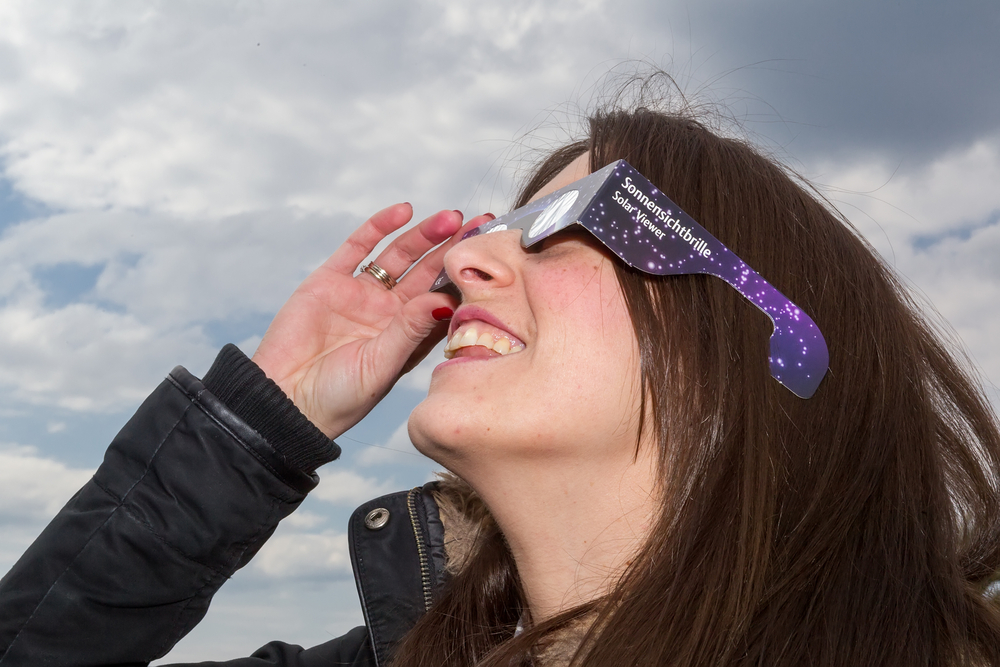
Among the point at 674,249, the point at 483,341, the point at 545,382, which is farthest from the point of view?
the point at 483,341

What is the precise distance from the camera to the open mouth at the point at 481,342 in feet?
6.67

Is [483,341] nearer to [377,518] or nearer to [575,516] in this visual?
[575,516]

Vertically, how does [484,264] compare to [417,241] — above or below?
below

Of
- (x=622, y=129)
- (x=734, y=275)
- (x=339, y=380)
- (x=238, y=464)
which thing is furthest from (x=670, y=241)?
(x=238, y=464)

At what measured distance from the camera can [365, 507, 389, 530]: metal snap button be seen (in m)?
2.48

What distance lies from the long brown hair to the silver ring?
1036mm

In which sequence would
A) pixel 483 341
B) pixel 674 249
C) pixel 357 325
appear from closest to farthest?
pixel 674 249 → pixel 483 341 → pixel 357 325

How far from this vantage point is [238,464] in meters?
2.27

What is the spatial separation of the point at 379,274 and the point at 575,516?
1.39m

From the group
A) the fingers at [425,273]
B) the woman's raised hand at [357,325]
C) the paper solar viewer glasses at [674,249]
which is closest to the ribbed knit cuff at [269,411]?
the woman's raised hand at [357,325]

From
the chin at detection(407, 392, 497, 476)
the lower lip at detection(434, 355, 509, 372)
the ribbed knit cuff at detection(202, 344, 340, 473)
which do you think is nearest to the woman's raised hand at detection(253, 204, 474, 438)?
the ribbed knit cuff at detection(202, 344, 340, 473)

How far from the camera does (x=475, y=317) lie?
209 centimetres

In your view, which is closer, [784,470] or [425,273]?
[784,470]

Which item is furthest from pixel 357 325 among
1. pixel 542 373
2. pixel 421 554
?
pixel 542 373
